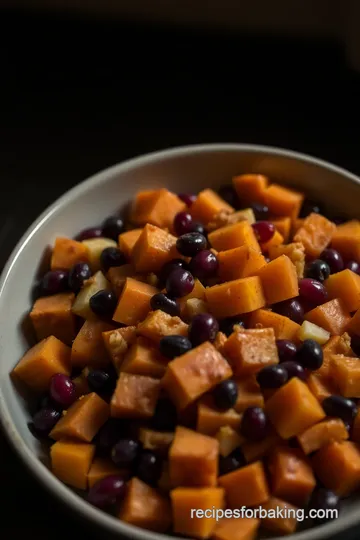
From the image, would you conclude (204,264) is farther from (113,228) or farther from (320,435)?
(320,435)

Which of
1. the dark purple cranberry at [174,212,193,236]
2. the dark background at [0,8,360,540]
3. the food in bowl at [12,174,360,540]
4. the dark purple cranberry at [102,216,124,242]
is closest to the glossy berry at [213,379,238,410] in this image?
the food in bowl at [12,174,360,540]

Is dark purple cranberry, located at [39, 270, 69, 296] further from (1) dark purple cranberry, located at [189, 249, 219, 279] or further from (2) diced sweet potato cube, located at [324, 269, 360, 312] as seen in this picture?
(2) diced sweet potato cube, located at [324, 269, 360, 312]

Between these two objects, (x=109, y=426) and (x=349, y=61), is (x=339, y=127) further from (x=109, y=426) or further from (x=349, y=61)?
(x=109, y=426)

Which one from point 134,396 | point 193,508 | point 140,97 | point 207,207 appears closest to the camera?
point 193,508

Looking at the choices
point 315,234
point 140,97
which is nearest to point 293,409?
point 315,234

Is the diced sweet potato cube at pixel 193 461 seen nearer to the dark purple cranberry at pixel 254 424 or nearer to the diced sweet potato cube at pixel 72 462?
the dark purple cranberry at pixel 254 424

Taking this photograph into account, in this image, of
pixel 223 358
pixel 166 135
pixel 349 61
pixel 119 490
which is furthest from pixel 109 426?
pixel 349 61
